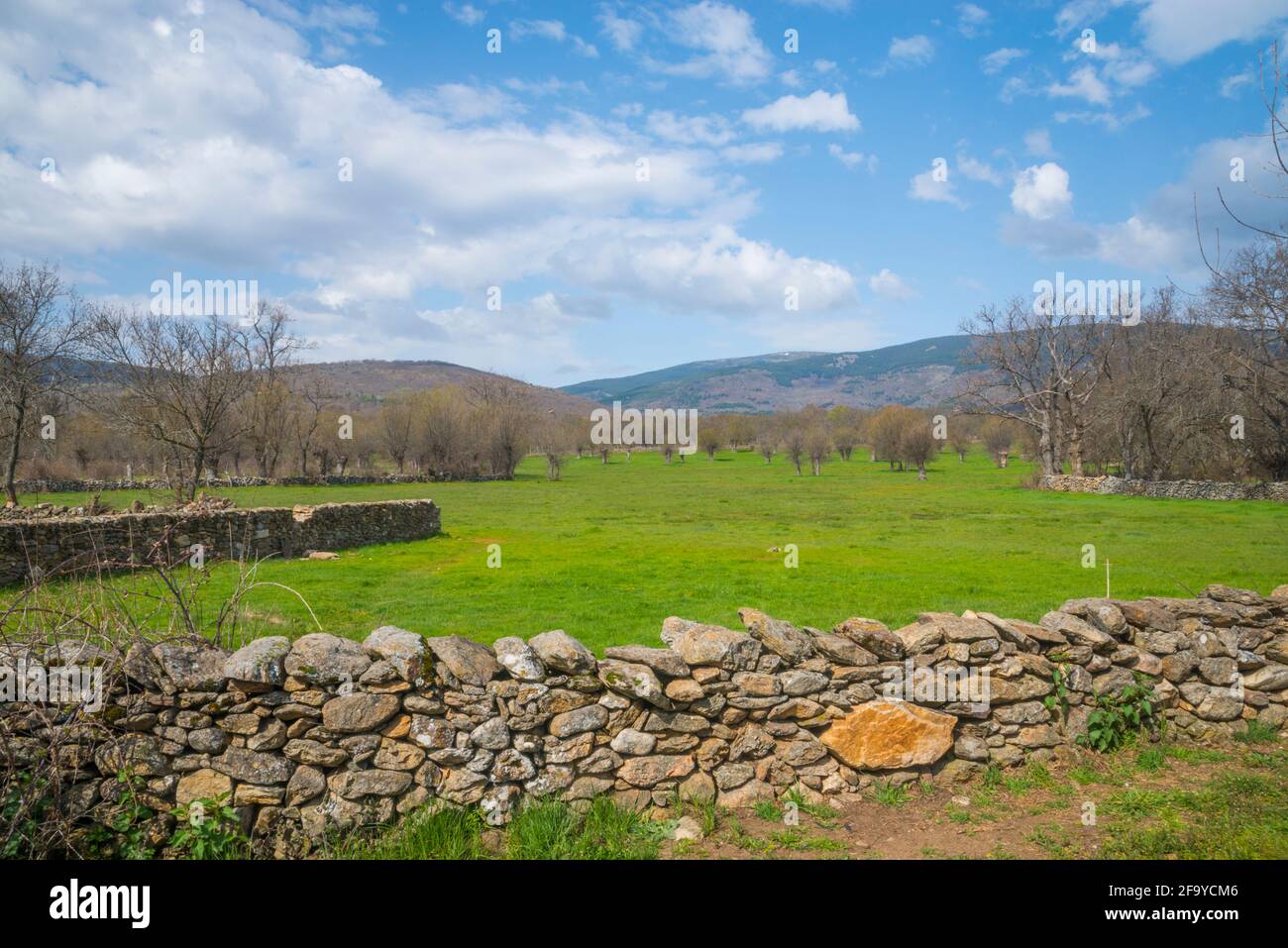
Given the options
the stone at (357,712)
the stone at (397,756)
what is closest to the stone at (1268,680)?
the stone at (397,756)

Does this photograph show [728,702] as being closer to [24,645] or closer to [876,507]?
[24,645]

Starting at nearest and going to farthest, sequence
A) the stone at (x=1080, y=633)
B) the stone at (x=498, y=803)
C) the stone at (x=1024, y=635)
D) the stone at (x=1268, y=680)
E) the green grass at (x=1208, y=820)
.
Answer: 1. the green grass at (x=1208, y=820)
2. the stone at (x=498, y=803)
3. the stone at (x=1024, y=635)
4. the stone at (x=1080, y=633)
5. the stone at (x=1268, y=680)

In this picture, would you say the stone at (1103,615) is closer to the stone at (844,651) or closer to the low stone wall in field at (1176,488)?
the stone at (844,651)

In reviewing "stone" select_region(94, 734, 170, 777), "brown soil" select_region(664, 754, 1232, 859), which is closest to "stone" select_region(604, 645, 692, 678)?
"brown soil" select_region(664, 754, 1232, 859)

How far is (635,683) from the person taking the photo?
569 centimetres

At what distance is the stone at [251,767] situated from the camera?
17.0ft

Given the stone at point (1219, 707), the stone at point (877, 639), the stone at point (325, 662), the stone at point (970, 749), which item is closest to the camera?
the stone at point (325, 662)

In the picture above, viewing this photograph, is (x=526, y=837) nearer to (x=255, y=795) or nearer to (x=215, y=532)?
(x=255, y=795)

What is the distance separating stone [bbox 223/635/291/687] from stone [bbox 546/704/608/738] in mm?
2063

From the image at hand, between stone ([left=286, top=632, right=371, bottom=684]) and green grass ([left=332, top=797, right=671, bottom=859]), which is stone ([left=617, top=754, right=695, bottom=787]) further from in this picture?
stone ([left=286, top=632, right=371, bottom=684])

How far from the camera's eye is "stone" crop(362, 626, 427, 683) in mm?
5484

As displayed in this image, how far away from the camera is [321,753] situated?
5266 millimetres

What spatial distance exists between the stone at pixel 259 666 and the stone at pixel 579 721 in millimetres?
2063
